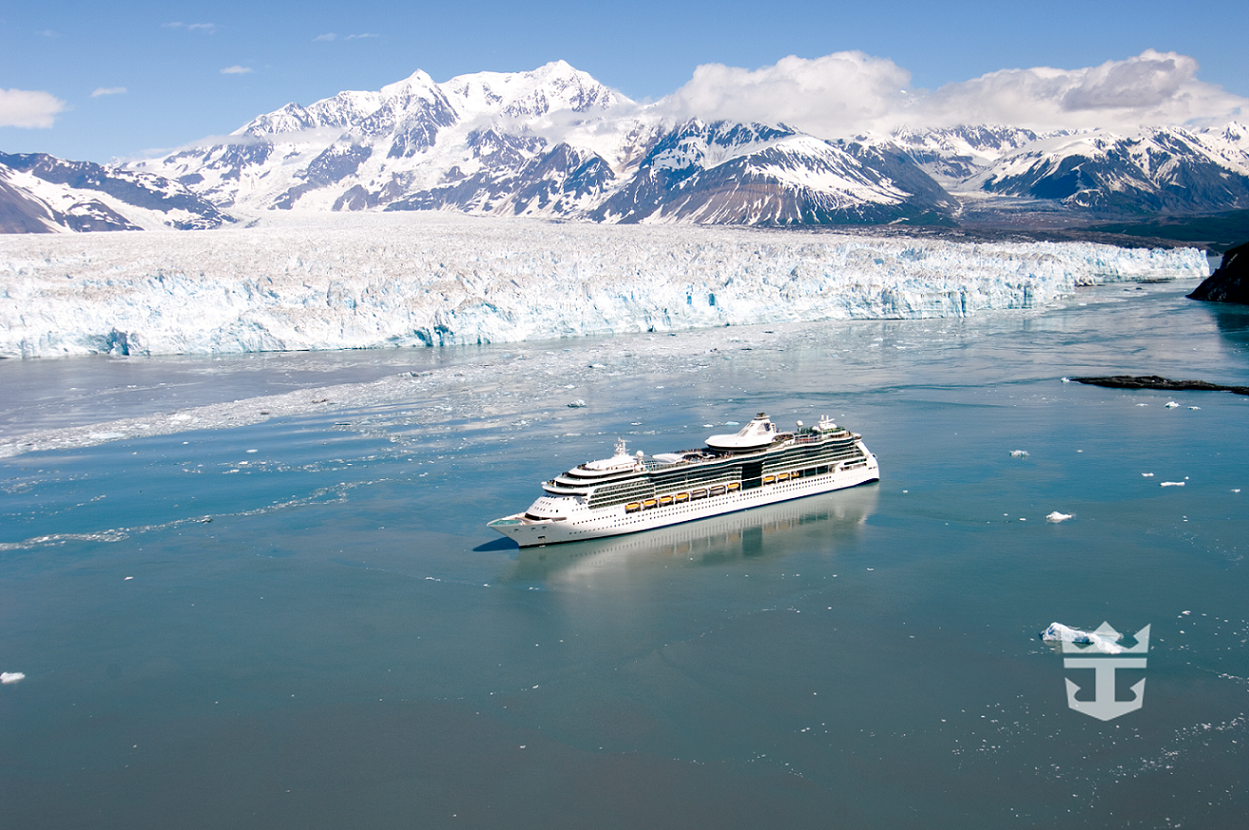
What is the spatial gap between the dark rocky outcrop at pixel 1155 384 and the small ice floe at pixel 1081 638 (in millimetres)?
23844

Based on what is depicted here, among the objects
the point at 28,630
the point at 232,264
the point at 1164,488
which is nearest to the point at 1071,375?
the point at 1164,488

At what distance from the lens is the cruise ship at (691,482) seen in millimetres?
18641

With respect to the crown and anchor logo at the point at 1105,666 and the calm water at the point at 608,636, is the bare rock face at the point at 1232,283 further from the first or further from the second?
the crown and anchor logo at the point at 1105,666

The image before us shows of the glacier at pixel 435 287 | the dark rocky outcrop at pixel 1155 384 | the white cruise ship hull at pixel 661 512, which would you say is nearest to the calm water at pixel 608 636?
the white cruise ship hull at pixel 661 512

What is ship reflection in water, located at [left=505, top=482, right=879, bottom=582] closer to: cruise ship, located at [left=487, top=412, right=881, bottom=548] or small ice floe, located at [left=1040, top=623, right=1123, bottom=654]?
cruise ship, located at [left=487, top=412, right=881, bottom=548]

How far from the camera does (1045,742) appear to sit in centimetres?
1077

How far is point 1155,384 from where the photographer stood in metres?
33.4

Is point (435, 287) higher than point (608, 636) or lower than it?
higher

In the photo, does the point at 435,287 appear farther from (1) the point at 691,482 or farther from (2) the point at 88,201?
(2) the point at 88,201

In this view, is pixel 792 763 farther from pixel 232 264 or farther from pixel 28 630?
pixel 232 264

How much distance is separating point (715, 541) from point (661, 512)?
1515 millimetres

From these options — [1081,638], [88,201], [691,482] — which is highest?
[88,201]

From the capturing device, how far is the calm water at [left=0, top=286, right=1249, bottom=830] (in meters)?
10.3

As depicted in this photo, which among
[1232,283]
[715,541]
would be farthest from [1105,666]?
[1232,283]
